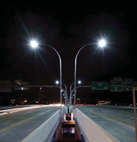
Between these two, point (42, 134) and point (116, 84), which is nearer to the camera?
point (42, 134)

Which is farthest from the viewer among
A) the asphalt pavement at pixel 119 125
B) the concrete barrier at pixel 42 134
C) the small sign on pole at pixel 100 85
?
the small sign on pole at pixel 100 85

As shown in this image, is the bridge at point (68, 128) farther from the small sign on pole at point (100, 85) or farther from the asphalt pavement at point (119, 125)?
the small sign on pole at point (100, 85)

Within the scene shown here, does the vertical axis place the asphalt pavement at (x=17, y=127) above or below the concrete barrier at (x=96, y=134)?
below

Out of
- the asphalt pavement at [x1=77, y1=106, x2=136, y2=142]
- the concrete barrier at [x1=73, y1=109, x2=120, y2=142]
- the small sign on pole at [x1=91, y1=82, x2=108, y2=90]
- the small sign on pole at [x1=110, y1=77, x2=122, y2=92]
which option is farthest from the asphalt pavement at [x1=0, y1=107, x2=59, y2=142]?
the small sign on pole at [x1=110, y1=77, x2=122, y2=92]

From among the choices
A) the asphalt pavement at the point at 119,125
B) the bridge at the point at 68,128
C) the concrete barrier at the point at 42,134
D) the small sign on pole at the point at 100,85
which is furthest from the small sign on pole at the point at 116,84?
the concrete barrier at the point at 42,134

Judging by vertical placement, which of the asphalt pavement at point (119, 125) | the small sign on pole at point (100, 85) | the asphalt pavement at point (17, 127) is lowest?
the asphalt pavement at point (17, 127)

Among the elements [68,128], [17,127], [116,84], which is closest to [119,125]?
[17,127]

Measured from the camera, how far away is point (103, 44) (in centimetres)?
2288

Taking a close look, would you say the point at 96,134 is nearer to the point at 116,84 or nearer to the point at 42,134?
the point at 42,134

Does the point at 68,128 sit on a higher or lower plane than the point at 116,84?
lower

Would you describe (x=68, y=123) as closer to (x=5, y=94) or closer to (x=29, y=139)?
(x=29, y=139)

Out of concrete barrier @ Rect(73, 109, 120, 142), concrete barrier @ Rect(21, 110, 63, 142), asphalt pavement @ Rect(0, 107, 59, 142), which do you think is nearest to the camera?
concrete barrier @ Rect(73, 109, 120, 142)

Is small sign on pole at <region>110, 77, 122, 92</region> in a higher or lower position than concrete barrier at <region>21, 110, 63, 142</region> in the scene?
higher

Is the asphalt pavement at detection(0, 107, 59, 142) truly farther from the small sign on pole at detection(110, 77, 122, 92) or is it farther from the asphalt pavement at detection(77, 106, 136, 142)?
the small sign on pole at detection(110, 77, 122, 92)
